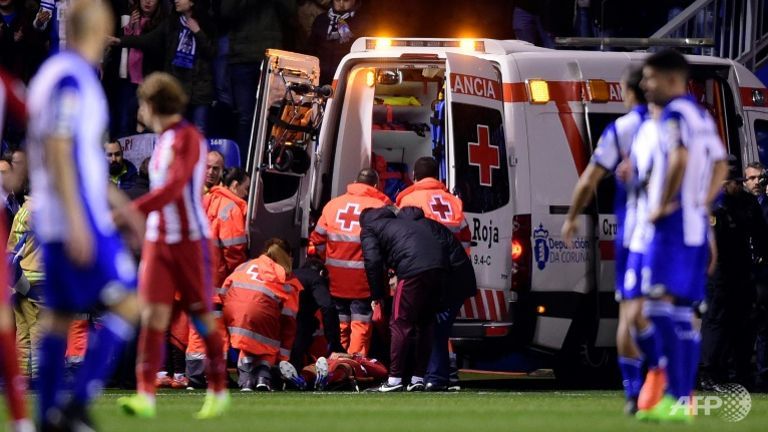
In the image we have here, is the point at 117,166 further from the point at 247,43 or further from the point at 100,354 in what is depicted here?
the point at 100,354

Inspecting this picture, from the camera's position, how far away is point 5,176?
15305 mm

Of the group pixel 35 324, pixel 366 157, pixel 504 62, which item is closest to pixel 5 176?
pixel 35 324

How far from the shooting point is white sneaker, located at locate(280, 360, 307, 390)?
14.9m

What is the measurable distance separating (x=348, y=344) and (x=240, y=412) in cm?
448

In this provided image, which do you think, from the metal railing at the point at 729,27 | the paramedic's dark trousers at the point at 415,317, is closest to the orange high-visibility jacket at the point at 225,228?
the paramedic's dark trousers at the point at 415,317

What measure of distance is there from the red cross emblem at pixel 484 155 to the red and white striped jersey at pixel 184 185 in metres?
4.62

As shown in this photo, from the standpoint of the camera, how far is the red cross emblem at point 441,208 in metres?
15.0

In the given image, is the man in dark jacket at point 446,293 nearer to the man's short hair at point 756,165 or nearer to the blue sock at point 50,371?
the man's short hair at point 756,165

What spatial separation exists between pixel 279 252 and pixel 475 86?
208cm

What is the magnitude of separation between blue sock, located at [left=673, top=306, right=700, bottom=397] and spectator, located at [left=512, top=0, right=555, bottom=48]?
1109cm

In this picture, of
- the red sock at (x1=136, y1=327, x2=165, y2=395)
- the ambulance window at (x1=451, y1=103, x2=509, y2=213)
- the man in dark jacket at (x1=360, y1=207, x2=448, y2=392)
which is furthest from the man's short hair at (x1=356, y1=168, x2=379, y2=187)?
the red sock at (x1=136, y1=327, x2=165, y2=395)

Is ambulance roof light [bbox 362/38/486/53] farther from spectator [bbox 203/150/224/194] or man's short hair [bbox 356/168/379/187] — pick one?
spectator [bbox 203/150/224/194]

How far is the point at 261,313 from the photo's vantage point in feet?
48.2

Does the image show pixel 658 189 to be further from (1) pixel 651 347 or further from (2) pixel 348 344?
(2) pixel 348 344
